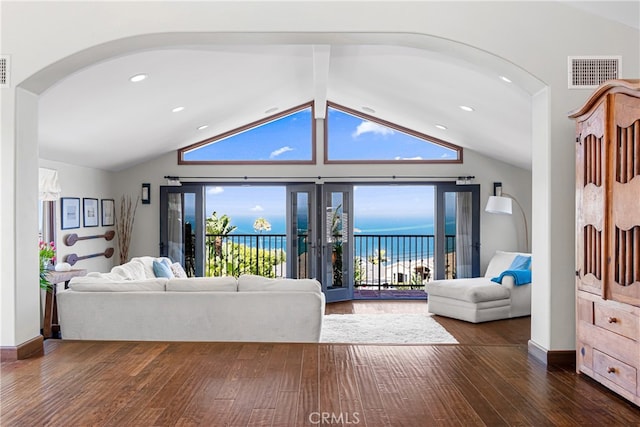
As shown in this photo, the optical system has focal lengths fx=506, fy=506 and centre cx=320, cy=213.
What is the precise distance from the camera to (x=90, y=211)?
770 cm

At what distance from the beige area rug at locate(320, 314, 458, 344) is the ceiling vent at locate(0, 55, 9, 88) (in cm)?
389

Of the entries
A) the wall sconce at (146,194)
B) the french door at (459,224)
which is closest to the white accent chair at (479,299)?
the french door at (459,224)

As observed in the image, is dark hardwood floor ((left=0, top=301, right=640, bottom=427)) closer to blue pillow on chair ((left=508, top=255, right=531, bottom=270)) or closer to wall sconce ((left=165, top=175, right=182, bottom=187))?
blue pillow on chair ((left=508, top=255, right=531, bottom=270))

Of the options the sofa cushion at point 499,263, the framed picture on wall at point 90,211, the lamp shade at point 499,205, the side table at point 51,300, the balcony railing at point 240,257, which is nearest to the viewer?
the side table at point 51,300

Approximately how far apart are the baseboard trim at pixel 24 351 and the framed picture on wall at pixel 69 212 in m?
3.65

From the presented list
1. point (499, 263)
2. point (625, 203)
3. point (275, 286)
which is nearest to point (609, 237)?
point (625, 203)

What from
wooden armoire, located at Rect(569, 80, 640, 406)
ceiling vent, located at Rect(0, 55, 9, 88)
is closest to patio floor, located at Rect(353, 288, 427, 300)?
wooden armoire, located at Rect(569, 80, 640, 406)

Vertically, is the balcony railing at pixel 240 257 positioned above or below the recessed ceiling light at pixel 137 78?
below

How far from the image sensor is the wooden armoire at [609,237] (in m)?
2.57

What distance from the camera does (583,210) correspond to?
9.93ft

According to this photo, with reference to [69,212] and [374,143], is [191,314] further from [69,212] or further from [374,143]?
[374,143]

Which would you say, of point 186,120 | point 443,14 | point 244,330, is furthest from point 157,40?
point 186,120

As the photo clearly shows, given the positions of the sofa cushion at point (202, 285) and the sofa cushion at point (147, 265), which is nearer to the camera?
the sofa cushion at point (202, 285)

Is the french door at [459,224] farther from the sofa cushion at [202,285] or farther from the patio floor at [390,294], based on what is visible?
the sofa cushion at [202,285]
